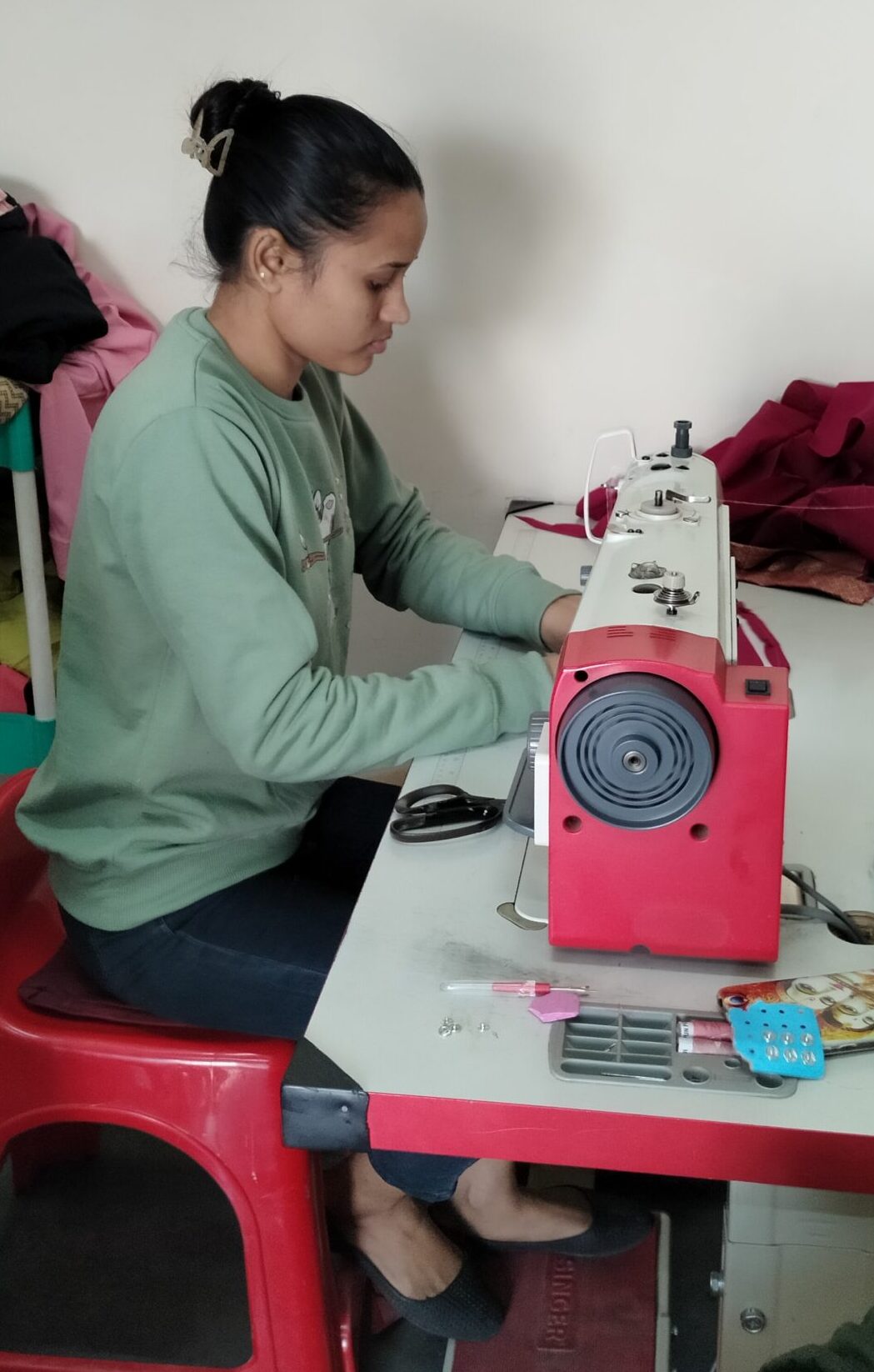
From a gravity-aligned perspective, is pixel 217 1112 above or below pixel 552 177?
below

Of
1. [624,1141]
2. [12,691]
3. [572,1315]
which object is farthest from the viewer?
[12,691]

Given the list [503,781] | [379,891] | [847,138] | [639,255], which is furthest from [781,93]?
[379,891]

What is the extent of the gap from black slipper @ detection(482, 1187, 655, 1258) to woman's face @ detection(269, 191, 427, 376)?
1.01 m

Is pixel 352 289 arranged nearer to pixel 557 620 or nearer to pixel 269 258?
pixel 269 258

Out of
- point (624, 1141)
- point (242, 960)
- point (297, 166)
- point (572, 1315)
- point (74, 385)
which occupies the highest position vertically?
point (297, 166)

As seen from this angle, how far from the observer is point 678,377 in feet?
6.02

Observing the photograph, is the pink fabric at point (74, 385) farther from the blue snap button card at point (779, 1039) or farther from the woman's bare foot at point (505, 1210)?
the blue snap button card at point (779, 1039)

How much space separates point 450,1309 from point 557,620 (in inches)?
29.3

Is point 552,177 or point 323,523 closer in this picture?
point 323,523

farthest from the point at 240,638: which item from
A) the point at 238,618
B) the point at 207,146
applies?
the point at 207,146

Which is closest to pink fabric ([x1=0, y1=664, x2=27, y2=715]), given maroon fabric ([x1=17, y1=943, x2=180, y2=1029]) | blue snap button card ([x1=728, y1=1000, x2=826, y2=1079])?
maroon fabric ([x1=17, y1=943, x2=180, y2=1029])

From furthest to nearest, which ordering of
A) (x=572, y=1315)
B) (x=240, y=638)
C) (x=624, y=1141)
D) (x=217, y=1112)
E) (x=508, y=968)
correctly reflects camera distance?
1. (x=572, y=1315)
2. (x=217, y=1112)
3. (x=240, y=638)
4. (x=508, y=968)
5. (x=624, y=1141)

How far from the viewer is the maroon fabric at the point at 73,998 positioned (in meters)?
1.20

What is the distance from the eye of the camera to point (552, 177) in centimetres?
176
